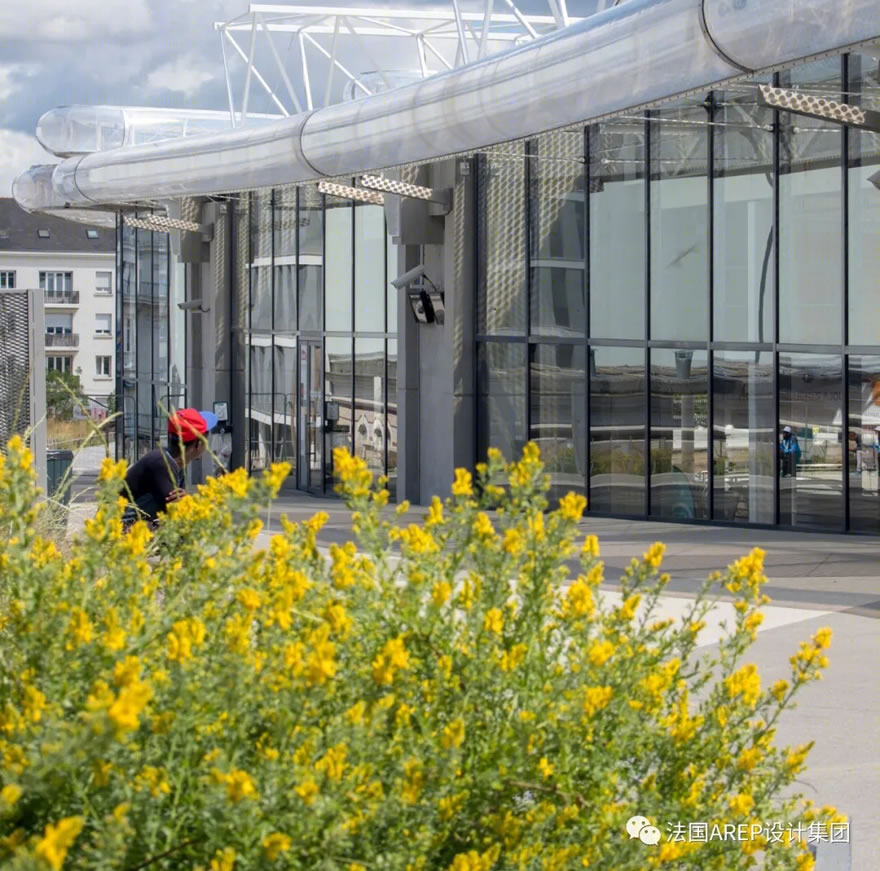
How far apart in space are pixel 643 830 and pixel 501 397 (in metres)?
18.7

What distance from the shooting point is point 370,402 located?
2559cm

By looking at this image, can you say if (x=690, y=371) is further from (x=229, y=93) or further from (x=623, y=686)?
(x=623, y=686)

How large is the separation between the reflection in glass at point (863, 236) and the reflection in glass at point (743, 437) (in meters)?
1.27

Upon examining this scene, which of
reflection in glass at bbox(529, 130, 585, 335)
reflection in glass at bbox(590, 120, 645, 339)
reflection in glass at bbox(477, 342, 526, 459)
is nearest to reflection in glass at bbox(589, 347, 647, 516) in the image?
reflection in glass at bbox(590, 120, 645, 339)

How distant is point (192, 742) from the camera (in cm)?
288

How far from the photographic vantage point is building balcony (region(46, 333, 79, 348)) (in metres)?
120

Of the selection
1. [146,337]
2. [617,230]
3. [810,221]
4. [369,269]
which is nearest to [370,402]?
[369,269]

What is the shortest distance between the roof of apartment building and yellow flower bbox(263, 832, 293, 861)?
121214 mm

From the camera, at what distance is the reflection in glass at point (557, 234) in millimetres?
20703

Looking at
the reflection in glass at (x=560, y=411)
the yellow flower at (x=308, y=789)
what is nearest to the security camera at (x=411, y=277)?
the reflection in glass at (x=560, y=411)

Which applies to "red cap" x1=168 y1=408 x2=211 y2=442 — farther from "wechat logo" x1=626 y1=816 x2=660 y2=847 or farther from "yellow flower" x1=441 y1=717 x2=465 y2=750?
"yellow flower" x1=441 y1=717 x2=465 y2=750

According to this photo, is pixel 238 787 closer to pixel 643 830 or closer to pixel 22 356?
pixel 643 830

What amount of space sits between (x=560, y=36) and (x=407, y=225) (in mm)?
6896

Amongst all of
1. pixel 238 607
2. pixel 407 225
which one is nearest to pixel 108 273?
→ pixel 407 225
